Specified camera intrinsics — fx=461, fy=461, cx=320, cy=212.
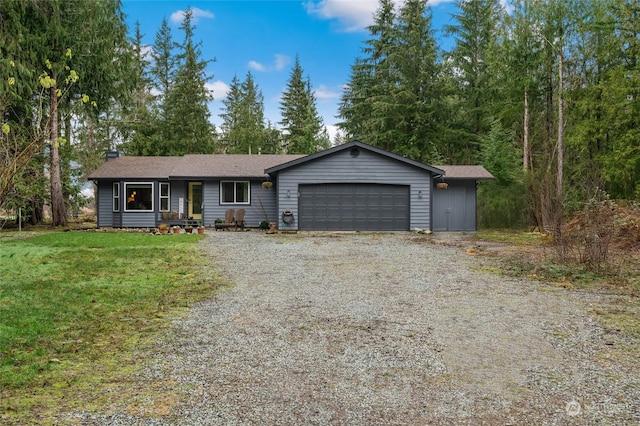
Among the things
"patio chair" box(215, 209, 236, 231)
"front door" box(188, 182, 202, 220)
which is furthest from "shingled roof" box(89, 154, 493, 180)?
"patio chair" box(215, 209, 236, 231)

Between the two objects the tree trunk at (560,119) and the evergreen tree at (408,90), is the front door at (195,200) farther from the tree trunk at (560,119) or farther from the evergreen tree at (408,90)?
the tree trunk at (560,119)

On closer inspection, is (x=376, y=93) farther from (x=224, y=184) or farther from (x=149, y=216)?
(x=149, y=216)

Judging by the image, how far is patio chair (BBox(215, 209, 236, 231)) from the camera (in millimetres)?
19328

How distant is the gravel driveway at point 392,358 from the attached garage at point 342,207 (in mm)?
10921

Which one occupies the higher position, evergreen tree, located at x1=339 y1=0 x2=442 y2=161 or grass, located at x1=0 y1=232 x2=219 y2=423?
evergreen tree, located at x1=339 y1=0 x2=442 y2=161

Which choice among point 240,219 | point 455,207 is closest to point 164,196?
point 240,219

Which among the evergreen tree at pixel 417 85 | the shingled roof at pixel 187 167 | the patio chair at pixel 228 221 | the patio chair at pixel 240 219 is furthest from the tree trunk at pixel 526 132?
the patio chair at pixel 228 221

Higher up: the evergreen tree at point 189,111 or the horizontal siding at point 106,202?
the evergreen tree at point 189,111

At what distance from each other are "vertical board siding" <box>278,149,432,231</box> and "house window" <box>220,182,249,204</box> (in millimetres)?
2510

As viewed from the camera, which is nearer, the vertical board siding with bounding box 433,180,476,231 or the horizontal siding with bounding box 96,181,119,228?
the vertical board siding with bounding box 433,180,476,231

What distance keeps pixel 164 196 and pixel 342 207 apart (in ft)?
26.8

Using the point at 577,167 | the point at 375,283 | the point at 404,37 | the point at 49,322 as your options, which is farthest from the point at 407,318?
the point at 404,37

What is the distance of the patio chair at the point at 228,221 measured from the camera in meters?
19.3

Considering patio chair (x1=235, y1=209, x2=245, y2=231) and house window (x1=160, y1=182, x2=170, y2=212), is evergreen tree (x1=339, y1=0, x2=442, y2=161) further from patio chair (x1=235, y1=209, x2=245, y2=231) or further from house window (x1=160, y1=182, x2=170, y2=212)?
house window (x1=160, y1=182, x2=170, y2=212)
